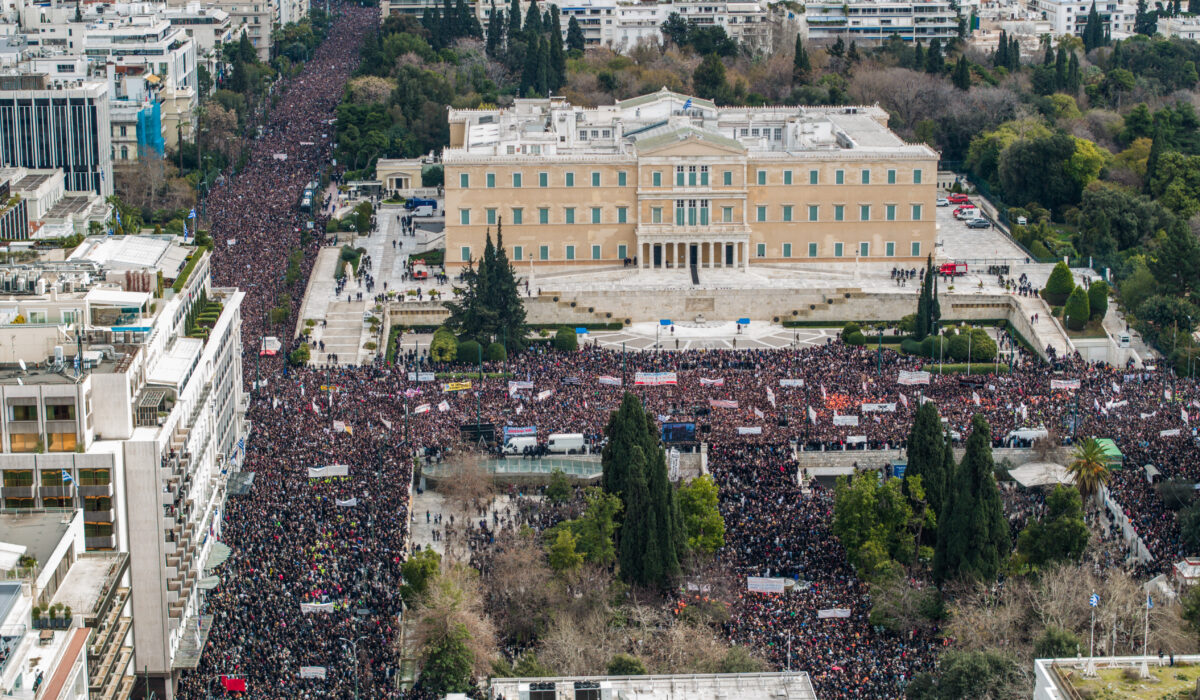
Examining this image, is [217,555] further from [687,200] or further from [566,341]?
[687,200]

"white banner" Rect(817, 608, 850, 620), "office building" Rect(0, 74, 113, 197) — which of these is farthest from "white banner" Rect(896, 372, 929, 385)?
"office building" Rect(0, 74, 113, 197)

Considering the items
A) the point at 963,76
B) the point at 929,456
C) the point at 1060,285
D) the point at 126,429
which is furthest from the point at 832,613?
the point at 963,76

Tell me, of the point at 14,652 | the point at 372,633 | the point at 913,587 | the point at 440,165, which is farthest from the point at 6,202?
the point at 14,652

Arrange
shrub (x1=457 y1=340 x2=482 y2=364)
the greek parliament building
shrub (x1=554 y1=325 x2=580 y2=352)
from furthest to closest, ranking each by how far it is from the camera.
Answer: the greek parliament building
shrub (x1=554 y1=325 x2=580 y2=352)
shrub (x1=457 y1=340 x2=482 y2=364)

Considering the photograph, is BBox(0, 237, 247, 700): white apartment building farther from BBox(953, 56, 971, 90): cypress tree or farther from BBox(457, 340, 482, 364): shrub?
BBox(953, 56, 971, 90): cypress tree

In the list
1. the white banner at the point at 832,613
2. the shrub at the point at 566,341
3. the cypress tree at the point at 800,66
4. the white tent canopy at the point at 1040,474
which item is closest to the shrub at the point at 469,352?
the shrub at the point at 566,341
